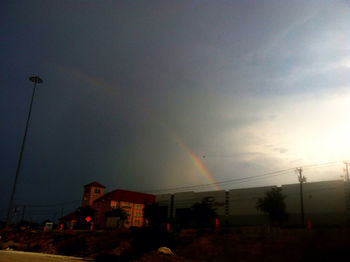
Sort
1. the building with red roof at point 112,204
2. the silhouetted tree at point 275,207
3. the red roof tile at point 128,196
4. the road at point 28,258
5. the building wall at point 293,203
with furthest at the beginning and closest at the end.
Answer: the red roof tile at point 128,196 → the building with red roof at point 112,204 → the silhouetted tree at point 275,207 → the building wall at point 293,203 → the road at point 28,258

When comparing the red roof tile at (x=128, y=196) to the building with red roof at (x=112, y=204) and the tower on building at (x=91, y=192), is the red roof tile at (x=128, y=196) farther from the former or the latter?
the tower on building at (x=91, y=192)

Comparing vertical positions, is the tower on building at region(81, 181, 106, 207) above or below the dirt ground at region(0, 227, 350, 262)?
above

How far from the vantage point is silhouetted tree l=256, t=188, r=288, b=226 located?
52.8 metres

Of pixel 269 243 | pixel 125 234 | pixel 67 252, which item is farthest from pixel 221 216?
pixel 269 243

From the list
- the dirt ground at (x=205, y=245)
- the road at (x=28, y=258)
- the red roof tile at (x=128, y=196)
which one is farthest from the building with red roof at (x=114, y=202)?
the road at (x=28, y=258)

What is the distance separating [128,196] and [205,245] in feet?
215

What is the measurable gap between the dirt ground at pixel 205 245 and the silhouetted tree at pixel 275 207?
2025cm

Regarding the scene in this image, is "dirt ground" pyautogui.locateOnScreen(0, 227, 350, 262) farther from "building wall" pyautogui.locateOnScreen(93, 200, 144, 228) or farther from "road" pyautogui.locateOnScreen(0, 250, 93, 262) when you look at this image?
"building wall" pyautogui.locateOnScreen(93, 200, 144, 228)

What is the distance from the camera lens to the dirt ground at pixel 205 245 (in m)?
13.9

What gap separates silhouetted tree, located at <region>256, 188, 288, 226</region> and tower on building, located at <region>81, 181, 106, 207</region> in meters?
57.4

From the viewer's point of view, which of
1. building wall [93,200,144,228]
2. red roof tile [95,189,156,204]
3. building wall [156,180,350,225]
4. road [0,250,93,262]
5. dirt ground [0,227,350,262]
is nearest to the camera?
dirt ground [0,227,350,262]

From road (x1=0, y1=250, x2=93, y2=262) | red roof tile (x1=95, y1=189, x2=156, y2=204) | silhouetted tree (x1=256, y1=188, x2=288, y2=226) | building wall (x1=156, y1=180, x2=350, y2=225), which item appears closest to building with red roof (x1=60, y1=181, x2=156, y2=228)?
red roof tile (x1=95, y1=189, x2=156, y2=204)

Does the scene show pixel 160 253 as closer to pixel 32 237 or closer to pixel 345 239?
pixel 345 239

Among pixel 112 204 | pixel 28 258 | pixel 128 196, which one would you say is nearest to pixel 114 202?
pixel 112 204
